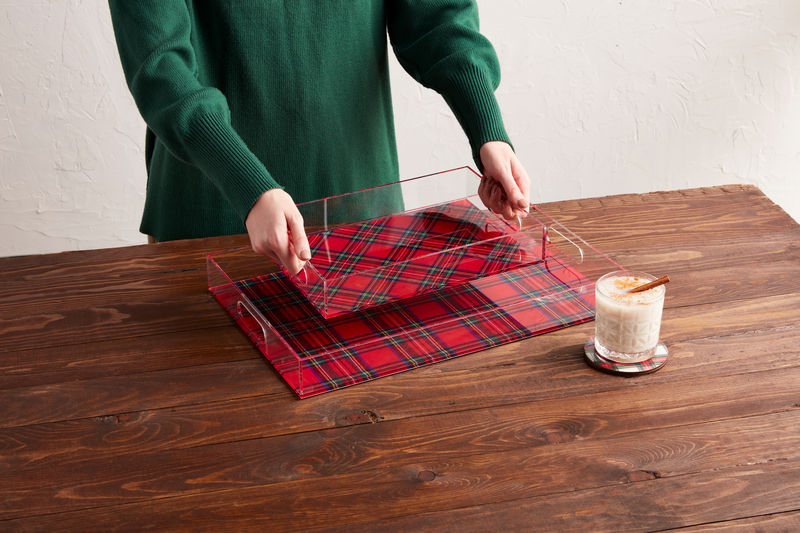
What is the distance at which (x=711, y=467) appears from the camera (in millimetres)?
785

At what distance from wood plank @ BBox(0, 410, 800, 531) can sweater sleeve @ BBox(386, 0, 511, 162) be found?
653 millimetres

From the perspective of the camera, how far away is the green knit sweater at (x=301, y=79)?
4.01 feet

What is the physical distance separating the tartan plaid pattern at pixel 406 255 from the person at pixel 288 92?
0.23 feet

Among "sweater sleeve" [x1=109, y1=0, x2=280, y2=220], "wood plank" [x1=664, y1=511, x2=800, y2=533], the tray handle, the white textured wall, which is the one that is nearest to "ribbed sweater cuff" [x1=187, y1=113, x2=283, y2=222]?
"sweater sleeve" [x1=109, y1=0, x2=280, y2=220]

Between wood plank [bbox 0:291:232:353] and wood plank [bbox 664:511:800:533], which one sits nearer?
wood plank [bbox 664:511:800:533]

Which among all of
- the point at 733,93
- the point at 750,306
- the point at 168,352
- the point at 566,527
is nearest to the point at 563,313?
the point at 750,306

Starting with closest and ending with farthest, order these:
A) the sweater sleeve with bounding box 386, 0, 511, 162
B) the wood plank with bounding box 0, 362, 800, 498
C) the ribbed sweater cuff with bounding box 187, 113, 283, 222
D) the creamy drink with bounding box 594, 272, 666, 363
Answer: the wood plank with bounding box 0, 362, 800, 498 → the creamy drink with bounding box 594, 272, 666, 363 → the ribbed sweater cuff with bounding box 187, 113, 283, 222 → the sweater sleeve with bounding box 386, 0, 511, 162

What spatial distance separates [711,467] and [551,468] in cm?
17

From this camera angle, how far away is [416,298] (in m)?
1.13

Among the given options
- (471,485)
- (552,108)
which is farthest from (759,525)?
(552,108)

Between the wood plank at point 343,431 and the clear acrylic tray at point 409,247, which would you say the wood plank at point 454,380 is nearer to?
the wood plank at point 343,431

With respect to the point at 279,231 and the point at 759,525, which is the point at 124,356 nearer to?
the point at 279,231

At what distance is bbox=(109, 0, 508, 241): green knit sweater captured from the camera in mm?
1222

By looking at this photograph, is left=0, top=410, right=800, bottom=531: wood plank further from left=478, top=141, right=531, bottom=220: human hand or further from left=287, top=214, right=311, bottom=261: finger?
left=478, top=141, right=531, bottom=220: human hand
